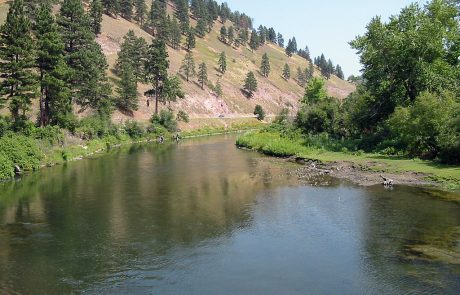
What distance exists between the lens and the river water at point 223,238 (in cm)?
2028

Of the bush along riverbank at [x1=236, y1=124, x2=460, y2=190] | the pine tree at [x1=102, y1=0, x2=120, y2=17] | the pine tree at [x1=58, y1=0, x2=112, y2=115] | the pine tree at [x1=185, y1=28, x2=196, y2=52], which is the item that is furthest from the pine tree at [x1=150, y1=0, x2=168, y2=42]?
the bush along riverbank at [x1=236, y1=124, x2=460, y2=190]

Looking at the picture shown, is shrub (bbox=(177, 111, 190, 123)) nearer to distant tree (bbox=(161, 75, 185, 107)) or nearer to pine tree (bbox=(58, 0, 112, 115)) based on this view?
distant tree (bbox=(161, 75, 185, 107))

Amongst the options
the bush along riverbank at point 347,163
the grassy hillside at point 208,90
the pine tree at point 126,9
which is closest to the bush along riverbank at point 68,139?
the grassy hillside at point 208,90

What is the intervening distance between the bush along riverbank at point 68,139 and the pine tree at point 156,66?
883cm

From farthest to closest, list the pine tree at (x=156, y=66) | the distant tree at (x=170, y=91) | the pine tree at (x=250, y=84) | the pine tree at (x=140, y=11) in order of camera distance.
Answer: the pine tree at (x=140, y=11), the pine tree at (x=250, y=84), the distant tree at (x=170, y=91), the pine tree at (x=156, y=66)

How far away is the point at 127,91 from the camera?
9631cm

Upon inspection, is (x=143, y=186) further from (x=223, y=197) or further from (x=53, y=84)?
(x=53, y=84)

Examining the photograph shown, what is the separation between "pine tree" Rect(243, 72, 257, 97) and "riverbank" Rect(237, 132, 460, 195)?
103249 mm

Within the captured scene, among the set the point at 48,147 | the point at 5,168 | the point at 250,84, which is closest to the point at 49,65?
the point at 48,147

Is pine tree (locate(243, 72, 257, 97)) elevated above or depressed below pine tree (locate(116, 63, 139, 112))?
above

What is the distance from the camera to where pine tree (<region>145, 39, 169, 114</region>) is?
340 feet

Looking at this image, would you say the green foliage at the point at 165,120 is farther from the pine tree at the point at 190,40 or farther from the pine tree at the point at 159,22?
the pine tree at the point at 190,40

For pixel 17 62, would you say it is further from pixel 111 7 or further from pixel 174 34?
pixel 174 34

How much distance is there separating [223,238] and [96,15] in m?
115
